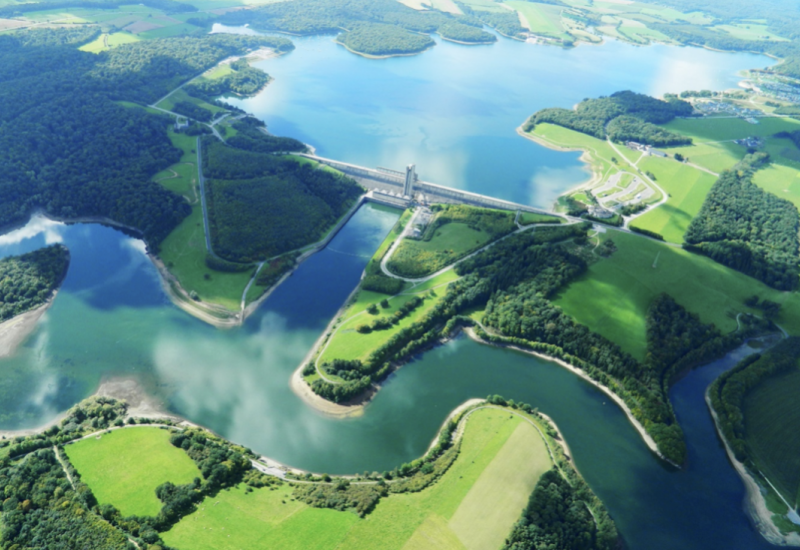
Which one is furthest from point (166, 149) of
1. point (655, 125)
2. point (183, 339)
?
point (655, 125)

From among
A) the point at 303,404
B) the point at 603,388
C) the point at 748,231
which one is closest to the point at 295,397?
the point at 303,404

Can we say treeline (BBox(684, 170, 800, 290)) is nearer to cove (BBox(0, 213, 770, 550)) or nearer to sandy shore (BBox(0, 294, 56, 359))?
cove (BBox(0, 213, 770, 550))

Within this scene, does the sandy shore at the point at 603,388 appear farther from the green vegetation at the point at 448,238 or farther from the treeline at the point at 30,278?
the treeline at the point at 30,278

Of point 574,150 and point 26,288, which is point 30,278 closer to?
point 26,288

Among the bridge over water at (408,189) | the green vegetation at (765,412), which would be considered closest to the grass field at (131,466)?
the green vegetation at (765,412)

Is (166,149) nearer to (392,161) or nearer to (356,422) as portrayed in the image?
(392,161)

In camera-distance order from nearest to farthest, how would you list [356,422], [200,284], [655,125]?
[356,422], [200,284], [655,125]

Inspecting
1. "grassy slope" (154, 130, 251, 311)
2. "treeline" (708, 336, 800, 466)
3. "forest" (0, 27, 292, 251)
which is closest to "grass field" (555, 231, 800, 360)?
"treeline" (708, 336, 800, 466)
